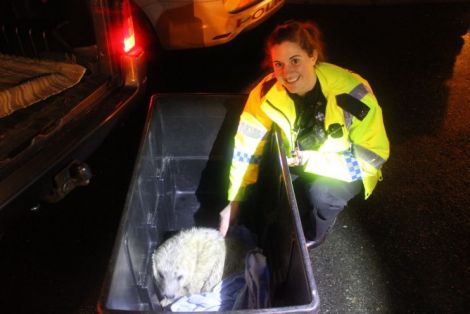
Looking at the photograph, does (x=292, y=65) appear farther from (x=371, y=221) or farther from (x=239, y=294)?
(x=371, y=221)

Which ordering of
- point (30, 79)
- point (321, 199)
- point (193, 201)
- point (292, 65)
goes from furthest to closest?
point (30, 79) < point (193, 201) < point (321, 199) < point (292, 65)

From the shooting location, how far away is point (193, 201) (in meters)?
2.45

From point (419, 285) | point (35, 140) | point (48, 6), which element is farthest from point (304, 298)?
point (48, 6)

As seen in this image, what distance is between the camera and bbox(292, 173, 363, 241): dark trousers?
82.4 inches

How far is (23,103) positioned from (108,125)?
563mm

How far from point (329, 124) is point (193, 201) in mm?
979

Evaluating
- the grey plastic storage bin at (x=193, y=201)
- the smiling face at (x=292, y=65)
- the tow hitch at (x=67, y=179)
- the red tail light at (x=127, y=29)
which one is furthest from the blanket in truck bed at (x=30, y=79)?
the smiling face at (x=292, y=65)

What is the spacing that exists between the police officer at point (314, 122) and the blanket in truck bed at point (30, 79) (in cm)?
121

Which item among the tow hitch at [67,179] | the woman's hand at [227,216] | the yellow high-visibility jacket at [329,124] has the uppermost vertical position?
the yellow high-visibility jacket at [329,124]

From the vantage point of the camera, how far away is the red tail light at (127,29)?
7.43ft

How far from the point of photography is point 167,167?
232 centimetres

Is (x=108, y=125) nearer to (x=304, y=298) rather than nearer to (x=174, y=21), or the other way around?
(x=174, y=21)

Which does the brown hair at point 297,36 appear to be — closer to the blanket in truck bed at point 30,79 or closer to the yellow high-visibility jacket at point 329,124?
the yellow high-visibility jacket at point 329,124

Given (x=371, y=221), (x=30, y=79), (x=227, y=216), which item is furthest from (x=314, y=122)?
(x=30, y=79)
